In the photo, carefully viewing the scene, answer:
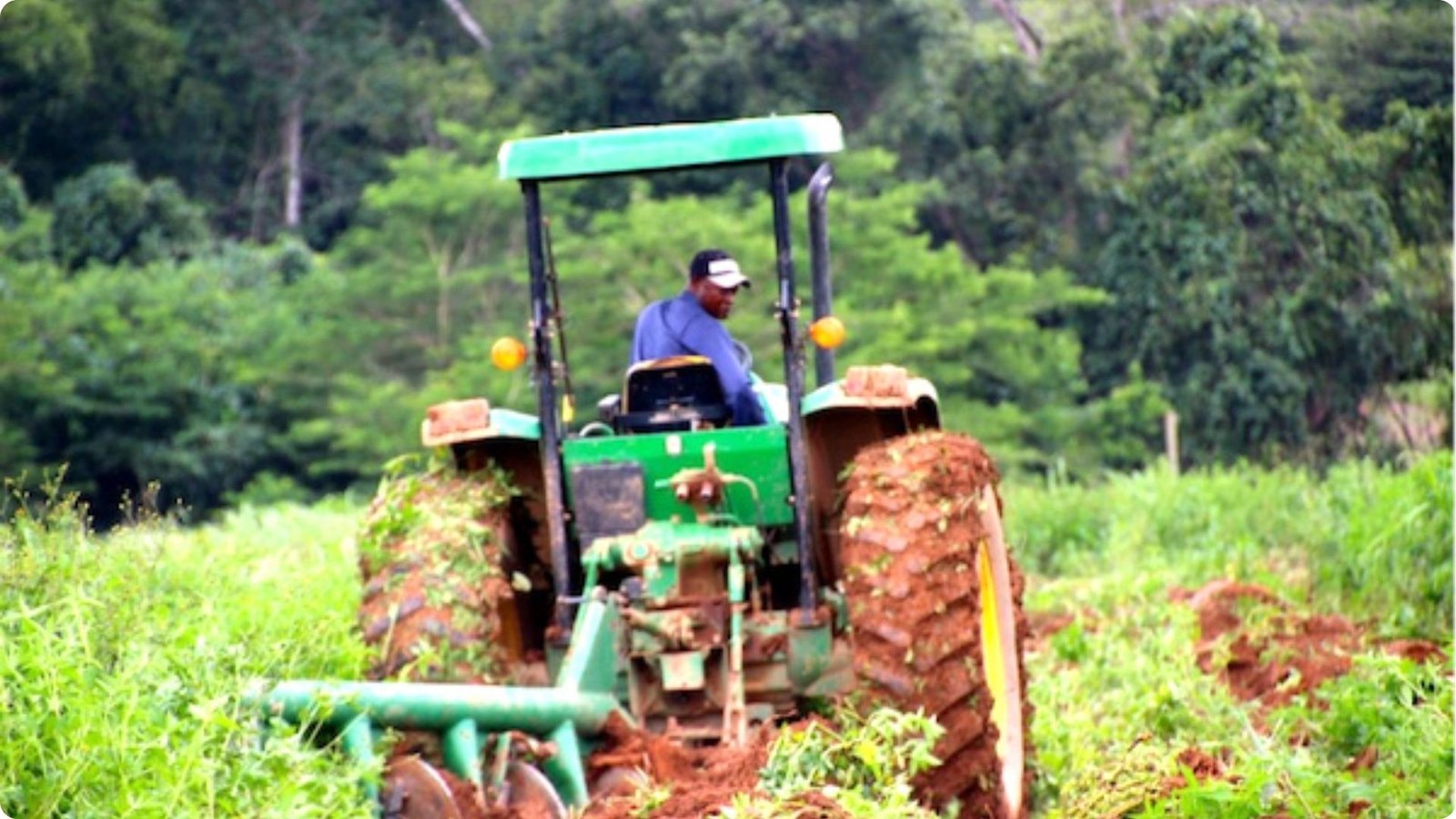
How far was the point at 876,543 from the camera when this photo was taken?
322 inches

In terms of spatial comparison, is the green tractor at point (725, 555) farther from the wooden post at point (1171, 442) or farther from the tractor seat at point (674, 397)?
the wooden post at point (1171, 442)

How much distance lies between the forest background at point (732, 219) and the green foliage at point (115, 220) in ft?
0.20

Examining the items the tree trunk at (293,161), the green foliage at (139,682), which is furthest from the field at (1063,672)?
the tree trunk at (293,161)

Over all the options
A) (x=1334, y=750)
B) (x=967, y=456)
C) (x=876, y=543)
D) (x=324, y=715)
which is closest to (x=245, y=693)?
(x=324, y=715)

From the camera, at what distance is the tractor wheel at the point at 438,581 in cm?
824

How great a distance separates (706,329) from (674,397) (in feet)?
0.91

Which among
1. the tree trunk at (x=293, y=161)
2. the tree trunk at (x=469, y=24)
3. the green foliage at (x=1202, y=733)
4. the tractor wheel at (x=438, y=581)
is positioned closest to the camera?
the green foliage at (x=1202, y=733)

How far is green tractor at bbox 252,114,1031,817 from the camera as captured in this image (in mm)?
8023

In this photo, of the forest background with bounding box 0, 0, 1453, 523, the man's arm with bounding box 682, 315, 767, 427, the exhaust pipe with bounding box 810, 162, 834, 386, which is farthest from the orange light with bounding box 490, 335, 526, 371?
the forest background with bounding box 0, 0, 1453, 523

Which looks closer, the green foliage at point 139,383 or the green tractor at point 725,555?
the green tractor at point 725,555

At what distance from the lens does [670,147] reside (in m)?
8.65

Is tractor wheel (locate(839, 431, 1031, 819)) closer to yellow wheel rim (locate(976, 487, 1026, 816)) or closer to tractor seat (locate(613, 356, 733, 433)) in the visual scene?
yellow wheel rim (locate(976, 487, 1026, 816))

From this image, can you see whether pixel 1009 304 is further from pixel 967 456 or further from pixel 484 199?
pixel 967 456

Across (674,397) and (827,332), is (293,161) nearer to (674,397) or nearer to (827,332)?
(674,397)
